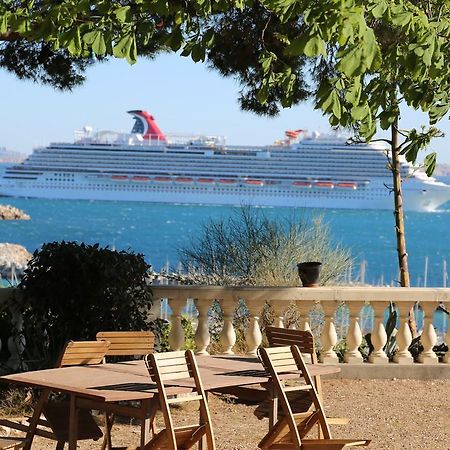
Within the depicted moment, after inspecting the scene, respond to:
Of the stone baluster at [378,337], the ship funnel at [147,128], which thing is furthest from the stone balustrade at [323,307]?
the ship funnel at [147,128]

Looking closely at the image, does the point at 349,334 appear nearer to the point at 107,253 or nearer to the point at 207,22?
the point at 107,253

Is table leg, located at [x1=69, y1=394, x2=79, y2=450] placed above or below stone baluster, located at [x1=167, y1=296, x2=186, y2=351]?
below

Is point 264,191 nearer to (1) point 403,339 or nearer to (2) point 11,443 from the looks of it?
(1) point 403,339

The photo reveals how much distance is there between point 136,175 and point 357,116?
301 feet

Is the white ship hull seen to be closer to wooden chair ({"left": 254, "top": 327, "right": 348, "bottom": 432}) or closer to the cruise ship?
the cruise ship

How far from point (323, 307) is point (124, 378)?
11.9 feet

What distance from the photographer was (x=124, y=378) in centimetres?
518

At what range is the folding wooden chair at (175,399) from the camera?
472 cm

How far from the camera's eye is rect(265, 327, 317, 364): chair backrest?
6020 mm

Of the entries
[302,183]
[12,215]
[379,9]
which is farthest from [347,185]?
[379,9]

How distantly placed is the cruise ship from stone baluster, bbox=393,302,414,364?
77.9 m

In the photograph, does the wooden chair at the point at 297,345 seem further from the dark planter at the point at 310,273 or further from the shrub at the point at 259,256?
Answer: the shrub at the point at 259,256

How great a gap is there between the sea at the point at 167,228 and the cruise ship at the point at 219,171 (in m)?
1.87

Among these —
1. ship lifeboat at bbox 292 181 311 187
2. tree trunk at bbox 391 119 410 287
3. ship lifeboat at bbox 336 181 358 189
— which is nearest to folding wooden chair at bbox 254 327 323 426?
tree trunk at bbox 391 119 410 287
